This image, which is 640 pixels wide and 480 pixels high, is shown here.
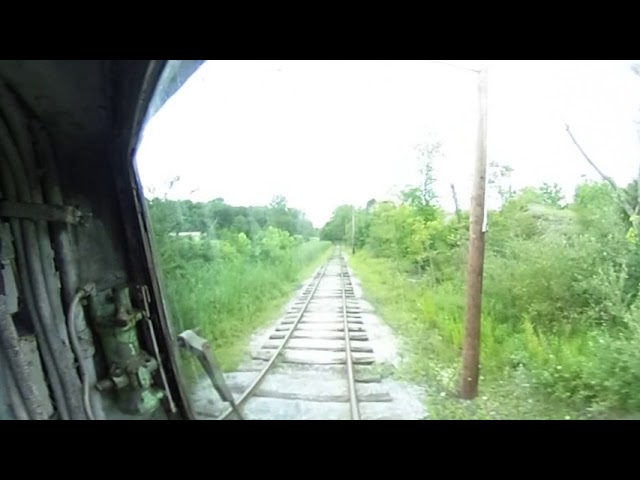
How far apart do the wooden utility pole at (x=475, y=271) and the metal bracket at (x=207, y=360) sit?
2.94ft

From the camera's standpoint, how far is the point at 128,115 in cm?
120

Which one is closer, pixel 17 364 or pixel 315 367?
pixel 17 364

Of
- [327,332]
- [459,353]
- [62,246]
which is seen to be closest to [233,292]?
[327,332]

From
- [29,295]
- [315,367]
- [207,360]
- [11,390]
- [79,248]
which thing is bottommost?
[315,367]

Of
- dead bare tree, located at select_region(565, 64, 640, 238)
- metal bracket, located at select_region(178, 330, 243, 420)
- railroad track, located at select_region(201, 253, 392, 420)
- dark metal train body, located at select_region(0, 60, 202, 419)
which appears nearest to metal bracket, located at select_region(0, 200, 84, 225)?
dark metal train body, located at select_region(0, 60, 202, 419)

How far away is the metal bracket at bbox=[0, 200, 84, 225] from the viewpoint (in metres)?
1.11

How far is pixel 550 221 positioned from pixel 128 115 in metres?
1.59

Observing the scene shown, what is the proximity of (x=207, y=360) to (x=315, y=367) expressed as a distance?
0.43m

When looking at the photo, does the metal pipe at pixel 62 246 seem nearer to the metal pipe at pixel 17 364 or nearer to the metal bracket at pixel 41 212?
the metal bracket at pixel 41 212

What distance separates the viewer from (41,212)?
1180mm

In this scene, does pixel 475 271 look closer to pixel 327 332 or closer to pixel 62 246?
pixel 327 332

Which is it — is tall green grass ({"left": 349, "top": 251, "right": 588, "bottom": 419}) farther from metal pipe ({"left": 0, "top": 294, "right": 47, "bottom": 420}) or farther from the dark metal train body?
metal pipe ({"left": 0, "top": 294, "right": 47, "bottom": 420})
